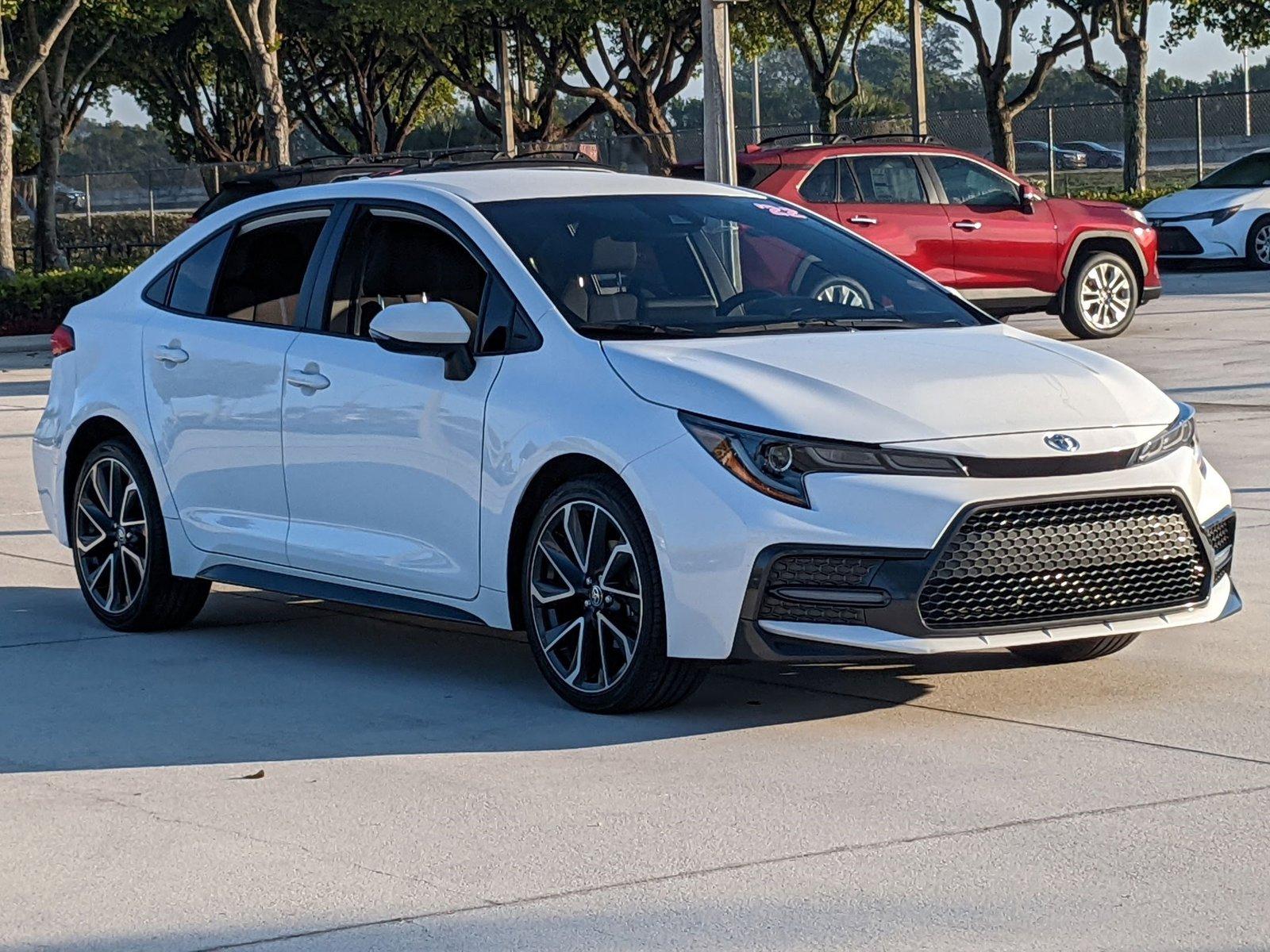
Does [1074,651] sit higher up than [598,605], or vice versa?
[598,605]

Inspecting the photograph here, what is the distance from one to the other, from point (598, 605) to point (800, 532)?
2.50ft

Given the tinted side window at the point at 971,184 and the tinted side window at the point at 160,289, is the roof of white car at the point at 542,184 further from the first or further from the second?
the tinted side window at the point at 971,184

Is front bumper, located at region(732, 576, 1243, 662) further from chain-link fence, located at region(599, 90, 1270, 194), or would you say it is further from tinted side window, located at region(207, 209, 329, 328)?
chain-link fence, located at region(599, 90, 1270, 194)

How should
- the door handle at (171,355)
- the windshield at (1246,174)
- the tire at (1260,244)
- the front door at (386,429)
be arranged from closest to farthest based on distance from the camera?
the front door at (386,429)
the door handle at (171,355)
the tire at (1260,244)
the windshield at (1246,174)

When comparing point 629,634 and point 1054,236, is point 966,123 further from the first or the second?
point 629,634

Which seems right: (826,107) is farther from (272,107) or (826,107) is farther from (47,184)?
(272,107)

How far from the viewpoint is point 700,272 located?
23.5 feet

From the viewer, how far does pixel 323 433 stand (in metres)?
7.34

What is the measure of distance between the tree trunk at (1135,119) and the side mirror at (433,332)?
31.9 metres

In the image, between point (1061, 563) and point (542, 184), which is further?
point (542, 184)

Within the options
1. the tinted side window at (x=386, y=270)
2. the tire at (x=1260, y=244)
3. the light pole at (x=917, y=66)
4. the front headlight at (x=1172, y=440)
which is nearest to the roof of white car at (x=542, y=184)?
the tinted side window at (x=386, y=270)

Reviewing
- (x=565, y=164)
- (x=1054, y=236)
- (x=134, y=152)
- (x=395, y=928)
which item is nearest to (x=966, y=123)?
(x=1054, y=236)

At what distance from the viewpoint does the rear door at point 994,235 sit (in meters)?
19.3

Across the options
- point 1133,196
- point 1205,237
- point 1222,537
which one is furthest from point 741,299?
point 1133,196
